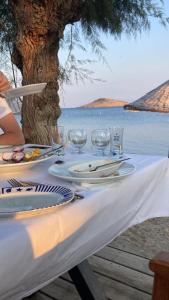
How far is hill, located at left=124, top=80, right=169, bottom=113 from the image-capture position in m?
A: 1.58

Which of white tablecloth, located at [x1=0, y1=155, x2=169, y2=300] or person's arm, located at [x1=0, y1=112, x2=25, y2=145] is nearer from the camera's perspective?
white tablecloth, located at [x1=0, y1=155, x2=169, y2=300]

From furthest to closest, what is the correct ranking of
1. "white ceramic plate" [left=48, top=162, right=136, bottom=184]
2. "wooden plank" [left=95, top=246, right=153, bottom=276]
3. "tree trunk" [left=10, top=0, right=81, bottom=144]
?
"tree trunk" [left=10, top=0, right=81, bottom=144] → "wooden plank" [left=95, top=246, right=153, bottom=276] → "white ceramic plate" [left=48, top=162, right=136, bottom=184]

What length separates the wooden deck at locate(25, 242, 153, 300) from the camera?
1501 millimetres

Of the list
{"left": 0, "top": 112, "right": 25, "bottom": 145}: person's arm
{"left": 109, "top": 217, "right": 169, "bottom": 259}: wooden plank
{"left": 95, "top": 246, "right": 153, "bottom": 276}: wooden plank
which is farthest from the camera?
{"left": 109, "top": 217, "right": 169, "bottom": 259}: wooden plank

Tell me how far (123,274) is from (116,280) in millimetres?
61

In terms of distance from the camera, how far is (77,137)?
4.06ft

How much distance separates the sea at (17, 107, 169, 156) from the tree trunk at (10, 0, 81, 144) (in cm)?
542

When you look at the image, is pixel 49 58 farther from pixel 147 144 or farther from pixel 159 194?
pixel 147 144

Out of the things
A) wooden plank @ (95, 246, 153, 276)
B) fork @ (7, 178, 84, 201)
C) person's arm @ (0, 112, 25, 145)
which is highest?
person's arm @ (0, 112, 25, 145)

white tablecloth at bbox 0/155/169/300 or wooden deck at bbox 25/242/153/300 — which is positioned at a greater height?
white tablecloth at bbox 0/155/169/300

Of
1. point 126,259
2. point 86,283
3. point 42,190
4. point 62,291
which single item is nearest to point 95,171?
point 42,190

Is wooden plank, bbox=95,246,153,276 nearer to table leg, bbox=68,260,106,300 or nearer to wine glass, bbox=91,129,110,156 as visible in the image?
table leg, bbox=68,260,106,300

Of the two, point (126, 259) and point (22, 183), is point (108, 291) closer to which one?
point (126, 259)

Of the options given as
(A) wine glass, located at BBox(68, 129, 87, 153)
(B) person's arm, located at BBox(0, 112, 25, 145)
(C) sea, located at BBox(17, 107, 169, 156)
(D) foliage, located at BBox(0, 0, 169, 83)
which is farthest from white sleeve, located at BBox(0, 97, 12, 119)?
(C) sea, located at BBox(17, 107, 169, 156)
